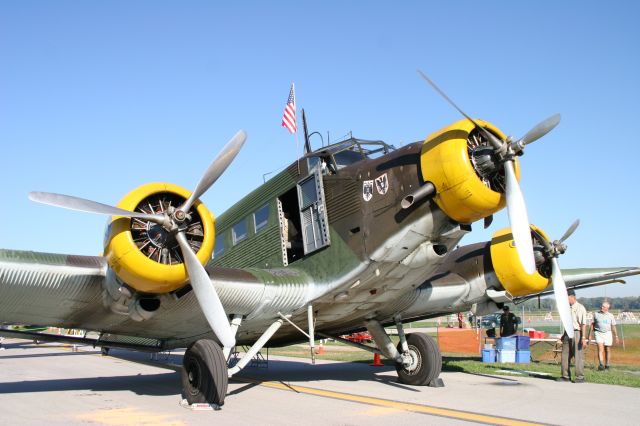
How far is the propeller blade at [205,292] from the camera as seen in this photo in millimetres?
7773

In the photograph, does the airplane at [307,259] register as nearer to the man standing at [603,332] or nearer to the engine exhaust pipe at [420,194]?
the engine exhaust pipe at [420,194]

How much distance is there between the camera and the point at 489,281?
11.5 m

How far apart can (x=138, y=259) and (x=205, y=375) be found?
2.13 metres

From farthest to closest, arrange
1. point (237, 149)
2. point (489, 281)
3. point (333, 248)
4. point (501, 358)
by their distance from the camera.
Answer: point (501, 358) < point (489, 281) < point (333, 248) < point (237, 149)

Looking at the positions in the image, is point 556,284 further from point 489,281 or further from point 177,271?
point 177,271

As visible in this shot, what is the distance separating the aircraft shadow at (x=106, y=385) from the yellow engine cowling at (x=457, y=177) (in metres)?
5.84

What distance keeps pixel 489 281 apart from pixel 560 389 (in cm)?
247

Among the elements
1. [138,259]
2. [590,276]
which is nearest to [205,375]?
[138,259]

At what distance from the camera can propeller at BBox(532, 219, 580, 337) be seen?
10.3m

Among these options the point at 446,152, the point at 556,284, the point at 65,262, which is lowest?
the point at 556,284

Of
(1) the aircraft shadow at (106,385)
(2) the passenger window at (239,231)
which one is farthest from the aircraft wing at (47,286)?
(2) the passenger window at (239,231)

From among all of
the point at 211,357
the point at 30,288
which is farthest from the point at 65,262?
the point at 211,357

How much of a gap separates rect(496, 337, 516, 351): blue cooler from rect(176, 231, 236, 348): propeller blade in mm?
9616

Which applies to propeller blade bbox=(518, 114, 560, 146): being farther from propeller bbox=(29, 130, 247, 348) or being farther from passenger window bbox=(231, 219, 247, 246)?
passenger window bbox=(231, 219, 247, 246)
